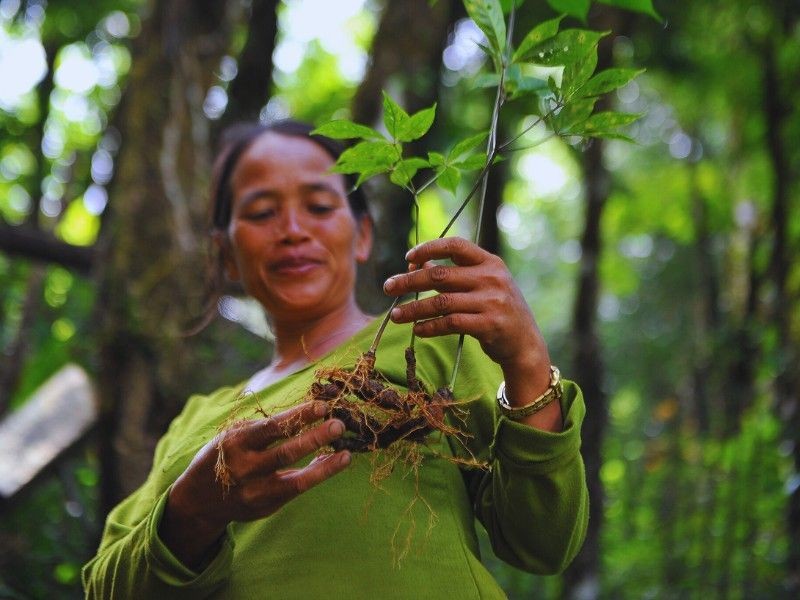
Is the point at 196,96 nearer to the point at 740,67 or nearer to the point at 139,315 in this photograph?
the point at 139,315

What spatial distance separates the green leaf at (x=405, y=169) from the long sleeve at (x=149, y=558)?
60 centimetres

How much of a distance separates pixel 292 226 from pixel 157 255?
1.97 metres

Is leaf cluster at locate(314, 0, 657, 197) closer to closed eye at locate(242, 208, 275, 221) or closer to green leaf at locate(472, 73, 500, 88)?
green leaf at locate(472, 73, 500, 88)

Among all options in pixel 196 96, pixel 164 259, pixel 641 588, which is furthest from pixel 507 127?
pixel 641 588

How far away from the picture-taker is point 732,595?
3883 millimetres

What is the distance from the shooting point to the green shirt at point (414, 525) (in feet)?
4.44

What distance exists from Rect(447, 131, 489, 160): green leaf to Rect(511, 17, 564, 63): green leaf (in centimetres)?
14

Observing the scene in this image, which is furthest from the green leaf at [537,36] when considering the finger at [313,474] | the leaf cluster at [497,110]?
the finger at [313,474]

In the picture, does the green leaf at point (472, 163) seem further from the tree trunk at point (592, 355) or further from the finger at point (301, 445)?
Result: the tree trunk at point (592, 355)

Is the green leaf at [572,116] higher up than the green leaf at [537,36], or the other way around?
the green leaf at [537,36]

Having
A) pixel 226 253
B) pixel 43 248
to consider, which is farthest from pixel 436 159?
pixel 43 248

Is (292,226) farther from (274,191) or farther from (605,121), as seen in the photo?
(605,121)

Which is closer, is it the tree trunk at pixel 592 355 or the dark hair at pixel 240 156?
the dark hair at pixel 240 156

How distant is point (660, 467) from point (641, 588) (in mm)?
629
